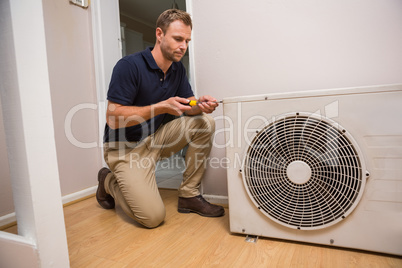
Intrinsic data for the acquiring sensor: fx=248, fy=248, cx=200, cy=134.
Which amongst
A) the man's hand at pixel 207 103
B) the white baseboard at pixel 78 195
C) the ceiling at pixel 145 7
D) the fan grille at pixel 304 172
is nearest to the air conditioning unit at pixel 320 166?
the fan grille at pixel 304 172

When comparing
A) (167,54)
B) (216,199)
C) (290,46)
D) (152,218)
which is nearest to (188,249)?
(152,218)

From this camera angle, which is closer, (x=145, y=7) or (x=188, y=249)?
(x=188, y=249)

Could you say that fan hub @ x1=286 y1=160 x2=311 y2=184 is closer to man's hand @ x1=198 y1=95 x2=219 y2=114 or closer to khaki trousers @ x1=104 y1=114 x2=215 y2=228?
man's hand @ x1=198 y1=95 x2=219 y2=114

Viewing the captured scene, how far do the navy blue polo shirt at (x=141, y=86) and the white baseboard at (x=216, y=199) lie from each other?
0.48 m

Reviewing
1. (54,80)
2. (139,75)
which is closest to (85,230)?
(139,75)

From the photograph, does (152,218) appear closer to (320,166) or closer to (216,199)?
(216,199)

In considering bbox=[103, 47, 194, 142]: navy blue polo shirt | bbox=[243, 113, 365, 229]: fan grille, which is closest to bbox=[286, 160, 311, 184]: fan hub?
bbox=[243, 113, 365, 229]: fan grille

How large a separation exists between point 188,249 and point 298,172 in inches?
19.7

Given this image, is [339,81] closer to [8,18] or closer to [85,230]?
[8,18]

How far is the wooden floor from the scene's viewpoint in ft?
2.74

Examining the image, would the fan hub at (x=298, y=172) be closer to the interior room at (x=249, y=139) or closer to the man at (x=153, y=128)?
the interior room at (x=249, y=139)

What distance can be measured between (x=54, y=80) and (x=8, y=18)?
3.08 feet

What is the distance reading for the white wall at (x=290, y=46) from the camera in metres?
1.01

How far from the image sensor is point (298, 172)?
0.87m
